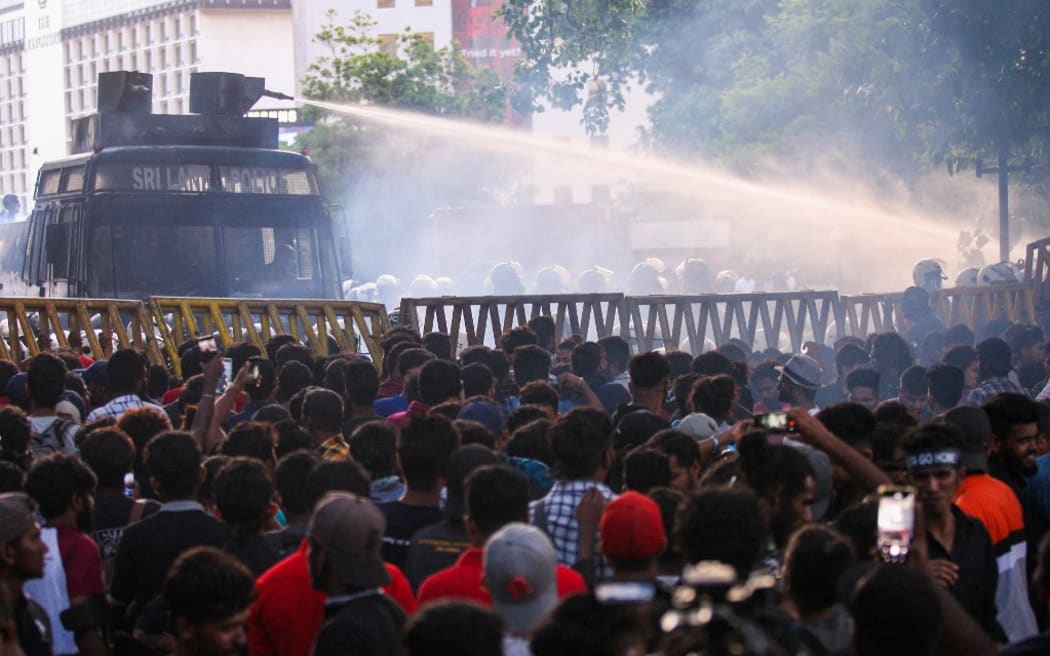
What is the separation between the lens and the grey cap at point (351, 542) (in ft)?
15.5

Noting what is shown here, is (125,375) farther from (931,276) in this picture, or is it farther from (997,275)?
(931,276)

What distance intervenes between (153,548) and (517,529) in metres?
1.82

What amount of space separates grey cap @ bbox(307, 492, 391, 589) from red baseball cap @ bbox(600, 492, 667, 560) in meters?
0.69

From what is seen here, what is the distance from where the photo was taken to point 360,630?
15.3 ft

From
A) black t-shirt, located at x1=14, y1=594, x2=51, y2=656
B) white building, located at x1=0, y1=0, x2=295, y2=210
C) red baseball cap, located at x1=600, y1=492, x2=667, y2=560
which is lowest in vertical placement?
black t-shirt, located at x1=14, y1=594, x2=51, y2=656

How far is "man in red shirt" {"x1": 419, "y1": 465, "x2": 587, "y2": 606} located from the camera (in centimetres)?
509

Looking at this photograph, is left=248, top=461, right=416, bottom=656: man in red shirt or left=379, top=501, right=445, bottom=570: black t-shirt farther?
left=379, top=501, right=445, bottom=570: black t-shirt

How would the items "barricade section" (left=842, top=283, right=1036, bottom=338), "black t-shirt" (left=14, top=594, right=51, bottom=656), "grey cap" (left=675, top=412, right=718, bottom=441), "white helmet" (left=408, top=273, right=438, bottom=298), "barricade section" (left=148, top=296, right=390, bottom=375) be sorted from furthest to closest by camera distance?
"white helmet" (left=408, top=273, right=438, bottom=298) → "barricade section" (left=842, top=283, right=1036, bottom=338) → "barricade section" (left=148, top=296, right=390, bottom=375) → "grey cap" (left=675, top=412, right=718, bottom=441) → "black t-shirt" (left=14, top=594, right=51, bottom=656)

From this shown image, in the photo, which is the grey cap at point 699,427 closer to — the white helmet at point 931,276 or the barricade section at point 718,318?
the barricade section at point 718,318

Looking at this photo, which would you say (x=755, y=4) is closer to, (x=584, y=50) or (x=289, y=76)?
(x=584, y=50)

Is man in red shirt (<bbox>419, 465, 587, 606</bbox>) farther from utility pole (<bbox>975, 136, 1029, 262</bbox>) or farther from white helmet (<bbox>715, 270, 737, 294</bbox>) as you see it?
white helmet (<bbox>715, 270, 737, 294</bbox>)

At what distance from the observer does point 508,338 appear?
12.2 metres

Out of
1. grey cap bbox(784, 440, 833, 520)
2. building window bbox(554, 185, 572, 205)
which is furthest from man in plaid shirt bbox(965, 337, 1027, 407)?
building window bbox(554, 185, 572, 205)

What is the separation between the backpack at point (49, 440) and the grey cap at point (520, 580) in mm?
4229
